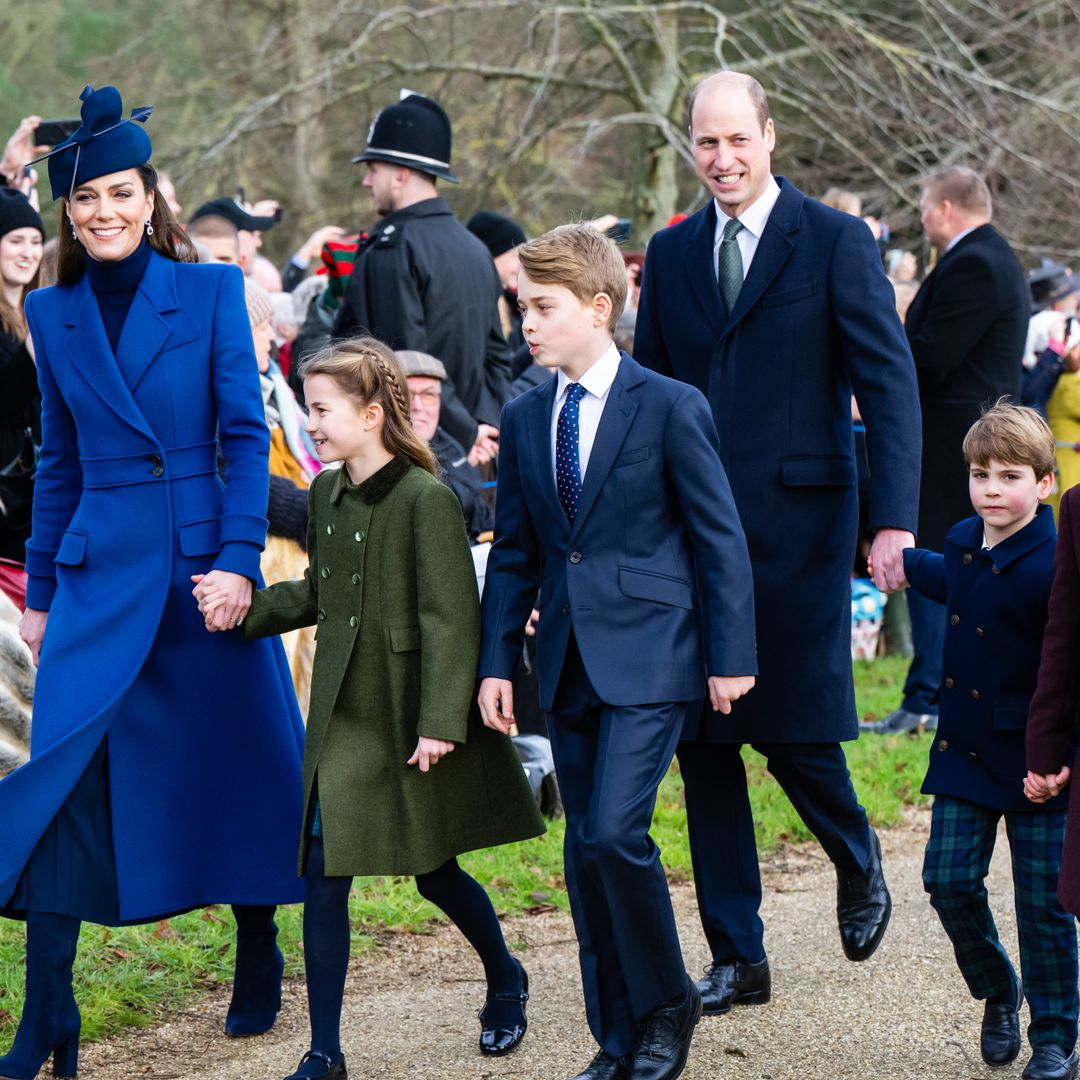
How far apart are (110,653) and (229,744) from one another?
0.36 metres

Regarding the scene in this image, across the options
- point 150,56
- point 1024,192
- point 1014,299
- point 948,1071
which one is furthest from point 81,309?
point 150,56

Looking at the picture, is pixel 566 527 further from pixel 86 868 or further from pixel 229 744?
pixel 86 868

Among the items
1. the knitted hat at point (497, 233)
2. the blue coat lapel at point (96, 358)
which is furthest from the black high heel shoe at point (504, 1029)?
the knitted hat at point (497, 233)

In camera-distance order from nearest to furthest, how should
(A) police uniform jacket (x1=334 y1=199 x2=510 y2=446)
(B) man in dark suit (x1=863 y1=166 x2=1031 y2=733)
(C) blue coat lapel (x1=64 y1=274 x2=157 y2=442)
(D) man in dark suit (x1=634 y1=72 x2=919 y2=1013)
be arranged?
(C) blue coat lapel (x1=64 y1=274 x2=157 y2=442) → (D) man in dark suit (x1=634 y1=72 x2=919 y2=1013) → (A) police uniform jacket (x1=334 y1=199 x2=510 y2=446) → (B) man in dark suit (x1=863 y1=166 x2=1031 y2=733)

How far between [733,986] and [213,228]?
4795mm

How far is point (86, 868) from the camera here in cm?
397

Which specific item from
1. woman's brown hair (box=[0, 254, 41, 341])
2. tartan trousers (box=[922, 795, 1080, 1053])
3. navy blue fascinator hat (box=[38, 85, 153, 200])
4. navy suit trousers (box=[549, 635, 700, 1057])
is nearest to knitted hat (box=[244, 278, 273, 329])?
woman's brown hair (box=[0, 254, 41, 341])

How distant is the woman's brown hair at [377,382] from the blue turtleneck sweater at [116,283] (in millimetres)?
452

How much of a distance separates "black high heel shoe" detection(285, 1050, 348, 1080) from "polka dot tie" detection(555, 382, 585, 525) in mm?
1262

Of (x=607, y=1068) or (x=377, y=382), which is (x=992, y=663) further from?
(x=377, y=382)

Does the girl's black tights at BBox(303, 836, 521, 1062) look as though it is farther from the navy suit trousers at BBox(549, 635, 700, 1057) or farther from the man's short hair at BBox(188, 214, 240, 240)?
the man's short hair at BBox(188, 214, 240, 240)

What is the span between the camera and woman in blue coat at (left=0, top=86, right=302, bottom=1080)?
398 centimetres

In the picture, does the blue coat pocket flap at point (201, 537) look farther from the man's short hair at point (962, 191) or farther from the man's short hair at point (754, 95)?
the man's short hair at point (962, 191)

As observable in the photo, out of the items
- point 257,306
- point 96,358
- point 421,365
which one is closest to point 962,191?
point 421,365
